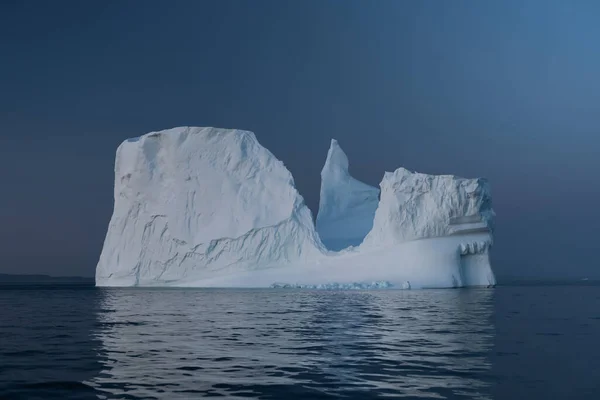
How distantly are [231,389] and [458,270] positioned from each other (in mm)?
25566

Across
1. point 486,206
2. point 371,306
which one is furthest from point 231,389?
point 486,206

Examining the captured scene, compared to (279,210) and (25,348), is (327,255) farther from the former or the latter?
(25,348)

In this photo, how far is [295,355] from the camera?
830 cm

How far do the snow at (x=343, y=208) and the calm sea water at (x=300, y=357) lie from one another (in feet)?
80.3

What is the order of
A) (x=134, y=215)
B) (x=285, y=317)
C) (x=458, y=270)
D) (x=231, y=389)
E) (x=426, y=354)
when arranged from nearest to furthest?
(x=231, y=389), (x=426, y=354), (x=285, y=317), (x=458, y=270), (x=134, y=215)

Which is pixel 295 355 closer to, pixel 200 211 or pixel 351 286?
pixel 351 286

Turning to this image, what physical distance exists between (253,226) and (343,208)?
9258 millimetres

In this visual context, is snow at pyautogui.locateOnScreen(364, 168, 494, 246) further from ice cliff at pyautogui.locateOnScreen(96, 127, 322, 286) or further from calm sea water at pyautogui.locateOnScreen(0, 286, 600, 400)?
calm sea water at pyautogui.locateOnScreen(0, 286, 600, 400)

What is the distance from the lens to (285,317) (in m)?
14.1

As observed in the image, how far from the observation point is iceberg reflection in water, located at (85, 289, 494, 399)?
20.1ft

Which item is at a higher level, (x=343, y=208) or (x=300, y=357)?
(x=343, y=208)

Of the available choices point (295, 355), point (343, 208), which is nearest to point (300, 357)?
point (295, 355)

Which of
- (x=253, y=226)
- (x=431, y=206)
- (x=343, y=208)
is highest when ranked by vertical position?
(x=343, y=208)

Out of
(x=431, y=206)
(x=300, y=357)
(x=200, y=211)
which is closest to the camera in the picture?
(x=300, y=357)
